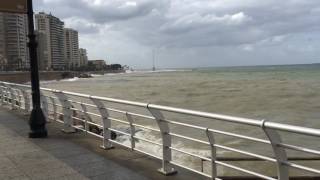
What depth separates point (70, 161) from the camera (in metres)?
7.73

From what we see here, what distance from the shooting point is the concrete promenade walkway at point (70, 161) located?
6820 millimetres

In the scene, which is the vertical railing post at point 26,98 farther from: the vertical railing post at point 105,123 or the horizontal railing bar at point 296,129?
the horizontal railing bar at point 296,129

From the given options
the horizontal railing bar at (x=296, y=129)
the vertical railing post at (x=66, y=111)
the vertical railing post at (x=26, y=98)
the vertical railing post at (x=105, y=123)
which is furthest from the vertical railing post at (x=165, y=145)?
the vertical railing post at (x=26, y=98)

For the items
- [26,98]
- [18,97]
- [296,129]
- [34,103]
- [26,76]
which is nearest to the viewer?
[296,129]

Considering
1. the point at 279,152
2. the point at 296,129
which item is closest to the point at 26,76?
the point at 279,152

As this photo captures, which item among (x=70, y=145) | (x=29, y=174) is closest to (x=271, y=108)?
(x=70, y=145)

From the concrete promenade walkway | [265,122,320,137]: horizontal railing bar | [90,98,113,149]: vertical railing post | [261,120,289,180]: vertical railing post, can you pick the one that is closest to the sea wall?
the concrete promenade walkway

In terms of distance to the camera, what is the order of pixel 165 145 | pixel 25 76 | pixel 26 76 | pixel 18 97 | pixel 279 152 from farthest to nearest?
1. pixel 26 76
2. pixel 25 76
3. pixel 18 97
4. pixel 165 145
5. pixel 279 152

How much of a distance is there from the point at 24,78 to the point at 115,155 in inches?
4373

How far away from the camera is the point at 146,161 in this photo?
25.4 ft

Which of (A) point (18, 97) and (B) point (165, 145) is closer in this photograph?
(B) point (165, 145)

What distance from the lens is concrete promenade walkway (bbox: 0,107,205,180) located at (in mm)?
6820

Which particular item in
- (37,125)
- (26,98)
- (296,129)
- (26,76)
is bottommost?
(26,76)

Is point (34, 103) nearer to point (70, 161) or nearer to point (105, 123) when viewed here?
point (105, 123)
